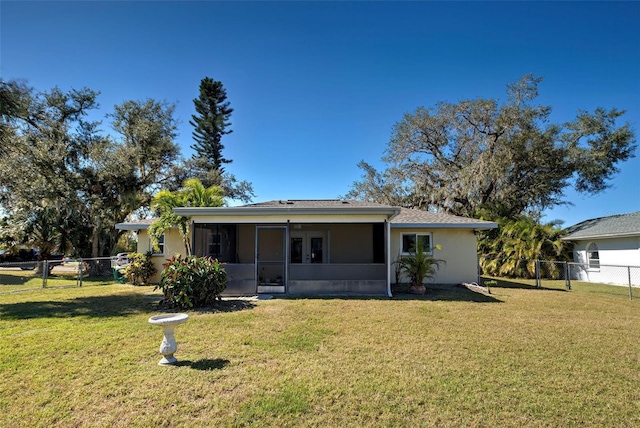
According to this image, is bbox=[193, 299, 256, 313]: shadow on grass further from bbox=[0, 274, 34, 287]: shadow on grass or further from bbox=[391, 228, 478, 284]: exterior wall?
bbox=[0, 274, 34, 287]: shadow on grass

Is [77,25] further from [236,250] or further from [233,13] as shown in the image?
[236,250]

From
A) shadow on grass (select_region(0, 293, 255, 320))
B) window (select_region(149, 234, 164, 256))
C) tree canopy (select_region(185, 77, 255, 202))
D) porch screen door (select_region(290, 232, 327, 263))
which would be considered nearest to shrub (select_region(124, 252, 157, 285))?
window (select_region(149, 234, 164, 256))

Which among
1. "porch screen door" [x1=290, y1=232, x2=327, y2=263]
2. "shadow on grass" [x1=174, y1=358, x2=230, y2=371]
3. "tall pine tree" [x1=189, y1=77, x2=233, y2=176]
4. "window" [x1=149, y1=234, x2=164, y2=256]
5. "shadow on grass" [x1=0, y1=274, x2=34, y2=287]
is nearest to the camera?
"shadow on grass" [x1=174, y1=358, x2=230, y2=371]

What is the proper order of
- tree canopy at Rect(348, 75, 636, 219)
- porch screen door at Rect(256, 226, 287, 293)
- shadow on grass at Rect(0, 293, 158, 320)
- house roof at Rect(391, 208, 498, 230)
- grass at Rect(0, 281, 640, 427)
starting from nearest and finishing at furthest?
grass at Rect(0, 281, 640, 427) < shadow on grass at Rect(0, 293, 158, 320) < porch screen door at Rect(256, 226, 287, 293) < house roof at Rect(391, 208, 498, 230) < tree canopy at Rect(348, 75, 636, 219)

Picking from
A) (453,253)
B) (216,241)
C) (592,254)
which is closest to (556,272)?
(592,254)

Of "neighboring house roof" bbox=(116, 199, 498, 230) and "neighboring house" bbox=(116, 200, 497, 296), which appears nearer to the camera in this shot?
"neighboring house roof" bbox=(116, 199, 498, 230)

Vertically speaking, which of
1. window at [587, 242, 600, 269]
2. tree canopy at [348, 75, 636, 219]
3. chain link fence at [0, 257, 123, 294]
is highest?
tree canopy at [348, 75, 636, 219]

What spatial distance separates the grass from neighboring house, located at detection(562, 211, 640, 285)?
8.33 metres

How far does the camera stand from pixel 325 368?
4.62m

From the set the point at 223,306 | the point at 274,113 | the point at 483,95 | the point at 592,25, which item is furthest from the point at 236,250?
the point at 483,95

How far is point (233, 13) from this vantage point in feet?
34.7

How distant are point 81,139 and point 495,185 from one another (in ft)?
82.1

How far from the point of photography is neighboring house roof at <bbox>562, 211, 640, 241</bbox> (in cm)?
1433

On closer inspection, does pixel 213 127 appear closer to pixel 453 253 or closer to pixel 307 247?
pixel 307 247
